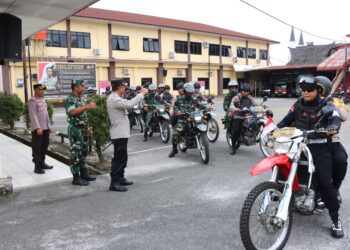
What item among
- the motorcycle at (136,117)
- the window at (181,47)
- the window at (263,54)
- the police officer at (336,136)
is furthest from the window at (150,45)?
the police officer at (336,136)

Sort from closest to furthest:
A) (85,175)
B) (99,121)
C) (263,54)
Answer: (85,175)
(99,121)
(263,54)

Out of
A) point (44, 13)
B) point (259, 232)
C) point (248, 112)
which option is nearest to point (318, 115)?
point (259, 232)

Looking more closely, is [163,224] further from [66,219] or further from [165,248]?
[66,219]

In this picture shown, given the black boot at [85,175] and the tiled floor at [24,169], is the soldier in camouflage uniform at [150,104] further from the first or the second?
the black boot at [85,175]

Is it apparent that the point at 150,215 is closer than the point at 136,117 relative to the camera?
Yes

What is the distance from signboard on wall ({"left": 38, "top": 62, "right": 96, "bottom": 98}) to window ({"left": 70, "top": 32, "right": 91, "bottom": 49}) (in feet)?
9.47

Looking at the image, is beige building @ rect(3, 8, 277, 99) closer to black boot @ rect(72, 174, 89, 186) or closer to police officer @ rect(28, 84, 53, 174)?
police officer @ rect(28, 84, 53, 174)

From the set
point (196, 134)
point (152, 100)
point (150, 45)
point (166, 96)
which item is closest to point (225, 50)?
point (150, 45)

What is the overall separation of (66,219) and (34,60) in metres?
24.8

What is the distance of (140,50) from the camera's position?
33156 mm

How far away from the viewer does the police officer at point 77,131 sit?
5734mm

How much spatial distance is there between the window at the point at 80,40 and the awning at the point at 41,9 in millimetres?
21539

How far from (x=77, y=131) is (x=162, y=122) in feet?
15.8

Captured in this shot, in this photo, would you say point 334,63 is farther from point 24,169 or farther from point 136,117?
point 24,169
